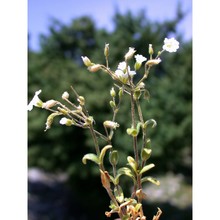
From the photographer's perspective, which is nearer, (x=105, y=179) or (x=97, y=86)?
(x=105, y=179)

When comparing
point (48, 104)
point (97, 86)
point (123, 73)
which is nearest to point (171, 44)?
point (123, 73)

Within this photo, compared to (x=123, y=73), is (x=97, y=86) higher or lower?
higher

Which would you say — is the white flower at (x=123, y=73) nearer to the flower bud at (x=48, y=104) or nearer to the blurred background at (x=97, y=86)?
the flower bud at (x=48, y=104)

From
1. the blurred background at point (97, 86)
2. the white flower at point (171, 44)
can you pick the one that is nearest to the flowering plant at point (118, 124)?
the white flower at point (171, 44)

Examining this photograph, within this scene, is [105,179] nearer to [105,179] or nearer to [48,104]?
[105,179]

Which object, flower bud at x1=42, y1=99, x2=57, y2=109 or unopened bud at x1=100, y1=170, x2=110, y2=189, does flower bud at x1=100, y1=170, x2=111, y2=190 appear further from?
flower bud at x1=42, y1=99, x2=57, y2=109

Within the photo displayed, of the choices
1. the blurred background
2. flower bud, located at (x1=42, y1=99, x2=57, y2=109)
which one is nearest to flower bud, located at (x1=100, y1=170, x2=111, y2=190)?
flower bud, located at (x1=42, y1=99, x2=57, y2=109)
